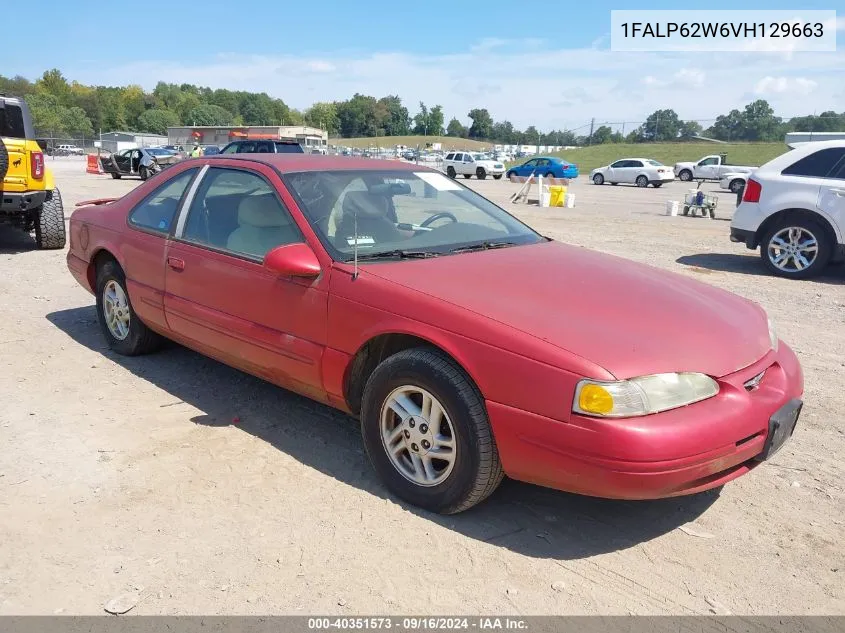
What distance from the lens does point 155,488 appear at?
333cm

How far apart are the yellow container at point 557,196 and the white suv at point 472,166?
62.5 ft

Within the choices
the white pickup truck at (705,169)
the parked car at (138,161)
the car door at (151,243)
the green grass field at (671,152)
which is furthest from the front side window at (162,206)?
the green grass field at (671,152)

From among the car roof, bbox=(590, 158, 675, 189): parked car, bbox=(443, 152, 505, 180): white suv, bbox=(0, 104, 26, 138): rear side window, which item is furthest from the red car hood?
bbox=(443, 152, 505, 180): white suv

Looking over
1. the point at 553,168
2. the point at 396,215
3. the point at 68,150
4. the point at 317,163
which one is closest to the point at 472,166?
the point at 553,168

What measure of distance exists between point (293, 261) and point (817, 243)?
7654 mm

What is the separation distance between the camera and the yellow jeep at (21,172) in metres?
8.95

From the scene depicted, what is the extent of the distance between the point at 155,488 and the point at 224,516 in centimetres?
46

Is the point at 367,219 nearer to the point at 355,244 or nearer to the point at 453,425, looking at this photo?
the point at 355,244

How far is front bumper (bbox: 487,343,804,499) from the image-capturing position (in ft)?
8.38

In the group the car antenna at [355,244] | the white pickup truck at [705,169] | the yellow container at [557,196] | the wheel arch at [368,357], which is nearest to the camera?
the wheel arch at [368,357]

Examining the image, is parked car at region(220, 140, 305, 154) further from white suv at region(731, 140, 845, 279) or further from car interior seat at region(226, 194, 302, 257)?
car interior seat at region(226, 194, 302, 257)

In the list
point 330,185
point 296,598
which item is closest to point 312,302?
point 330,185

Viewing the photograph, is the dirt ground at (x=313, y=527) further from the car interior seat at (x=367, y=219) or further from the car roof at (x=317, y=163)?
the car roof at (x=317, y=163)

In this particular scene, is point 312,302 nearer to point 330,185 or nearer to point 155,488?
point 330,185
